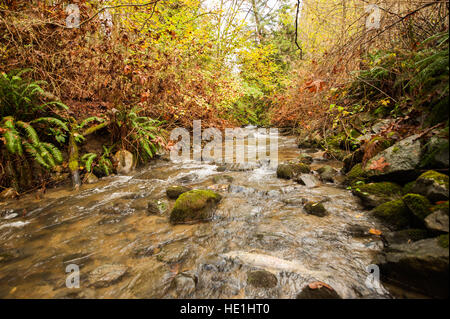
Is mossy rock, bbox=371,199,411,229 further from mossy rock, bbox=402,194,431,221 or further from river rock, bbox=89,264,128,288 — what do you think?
river rock, bbox=89,264,128,288

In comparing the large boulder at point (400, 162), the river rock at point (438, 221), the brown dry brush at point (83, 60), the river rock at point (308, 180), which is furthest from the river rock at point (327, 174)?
the brown dry brush at point (83, 60)

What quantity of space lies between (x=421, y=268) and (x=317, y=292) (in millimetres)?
763

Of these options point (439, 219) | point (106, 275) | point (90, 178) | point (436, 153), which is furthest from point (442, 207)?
point (90, 178)

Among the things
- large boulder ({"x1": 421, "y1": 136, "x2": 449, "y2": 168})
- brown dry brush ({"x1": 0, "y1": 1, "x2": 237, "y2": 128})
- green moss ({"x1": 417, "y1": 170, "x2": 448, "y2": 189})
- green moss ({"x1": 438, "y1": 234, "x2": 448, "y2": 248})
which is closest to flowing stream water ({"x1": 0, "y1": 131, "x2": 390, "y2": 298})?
green moss ({"x1": 438, "y1": 234, "x2": 448, "y2": 248})

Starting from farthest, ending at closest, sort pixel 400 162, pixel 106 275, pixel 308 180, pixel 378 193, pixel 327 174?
pixel 327 174
pixel 308 180
pixel 378 193
pixel 400 162
pixel 106 275

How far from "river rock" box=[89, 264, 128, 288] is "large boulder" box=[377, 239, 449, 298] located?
2.37 m

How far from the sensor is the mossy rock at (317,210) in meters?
2.72

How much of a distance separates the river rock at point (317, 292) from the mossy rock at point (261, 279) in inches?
9.1

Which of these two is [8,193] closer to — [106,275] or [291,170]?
[106,275]

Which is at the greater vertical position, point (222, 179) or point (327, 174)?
point (327, 174)

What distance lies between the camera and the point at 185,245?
7.48 feet

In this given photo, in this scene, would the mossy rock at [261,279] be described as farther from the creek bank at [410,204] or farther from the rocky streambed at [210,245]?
the creek bank at [410,204]


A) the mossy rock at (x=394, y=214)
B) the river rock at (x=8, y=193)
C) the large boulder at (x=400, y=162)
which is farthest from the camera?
the river rock at (x=8, y=193)
